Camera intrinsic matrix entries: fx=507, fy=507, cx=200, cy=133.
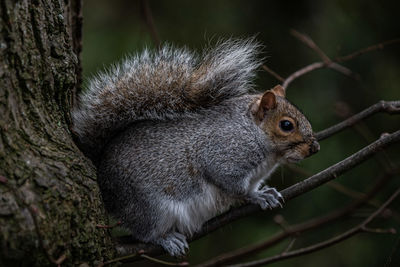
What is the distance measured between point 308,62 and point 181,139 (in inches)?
77.4

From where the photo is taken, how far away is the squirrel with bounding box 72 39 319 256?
97.3 inches

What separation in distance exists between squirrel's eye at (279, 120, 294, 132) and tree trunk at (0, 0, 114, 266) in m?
1.11

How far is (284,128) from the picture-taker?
2742 mm

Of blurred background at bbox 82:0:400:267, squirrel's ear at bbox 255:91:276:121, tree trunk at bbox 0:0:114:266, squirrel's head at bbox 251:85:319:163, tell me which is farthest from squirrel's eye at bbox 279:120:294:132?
tree trunk at bbox 0:0:114:266

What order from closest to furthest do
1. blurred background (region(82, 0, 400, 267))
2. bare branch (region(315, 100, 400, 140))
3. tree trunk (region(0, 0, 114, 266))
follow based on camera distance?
1. tree trunk (region(0, 0, 114, 266))
2. bare branch (region(315, 100, 400, 140))
3. blurred background (region(82, 0, 400, 267))

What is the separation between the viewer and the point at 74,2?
9.14 feet

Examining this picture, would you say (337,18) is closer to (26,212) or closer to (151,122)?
(151,122)

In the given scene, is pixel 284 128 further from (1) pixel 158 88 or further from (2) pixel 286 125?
(1) pixel 158 88

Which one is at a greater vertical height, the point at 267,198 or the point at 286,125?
the point at 286,125

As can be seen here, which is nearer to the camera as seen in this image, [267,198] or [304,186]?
[304,186]

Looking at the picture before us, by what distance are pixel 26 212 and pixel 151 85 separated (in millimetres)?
1097

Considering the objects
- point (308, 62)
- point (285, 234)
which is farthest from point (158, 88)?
point (308, 62)

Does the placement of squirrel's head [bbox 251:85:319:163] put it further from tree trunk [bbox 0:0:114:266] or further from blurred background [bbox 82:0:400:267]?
tree trunk [bbox 0:0:114:266]

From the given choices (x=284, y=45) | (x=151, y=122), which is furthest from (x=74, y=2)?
(x=284, y=45)
